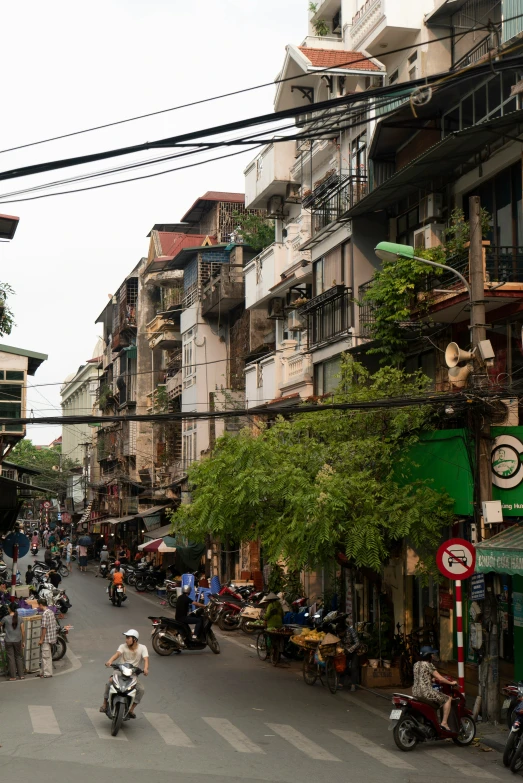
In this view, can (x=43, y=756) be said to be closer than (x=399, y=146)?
Yes

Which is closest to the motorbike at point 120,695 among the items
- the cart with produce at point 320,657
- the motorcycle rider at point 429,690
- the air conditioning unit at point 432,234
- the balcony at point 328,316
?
the motorcycle rider at point 429,690

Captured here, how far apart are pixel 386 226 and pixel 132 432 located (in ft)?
131

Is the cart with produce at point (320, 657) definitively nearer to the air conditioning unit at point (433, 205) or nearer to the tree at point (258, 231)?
the air conditioning unit at point (433, 205)

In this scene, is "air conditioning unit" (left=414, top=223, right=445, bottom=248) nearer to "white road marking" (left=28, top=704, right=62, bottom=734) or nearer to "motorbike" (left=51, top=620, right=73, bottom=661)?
"motorbike" (left=51, top=620, right=73, bottom=661)

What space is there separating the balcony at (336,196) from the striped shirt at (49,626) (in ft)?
41.4

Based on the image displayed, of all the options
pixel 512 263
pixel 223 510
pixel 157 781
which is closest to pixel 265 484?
pixel 223 510

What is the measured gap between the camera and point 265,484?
18.8 metres

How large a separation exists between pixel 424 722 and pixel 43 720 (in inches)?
229

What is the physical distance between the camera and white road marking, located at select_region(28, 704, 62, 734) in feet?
48.0

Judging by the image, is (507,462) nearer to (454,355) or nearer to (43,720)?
(454,355)

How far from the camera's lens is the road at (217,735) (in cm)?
1236

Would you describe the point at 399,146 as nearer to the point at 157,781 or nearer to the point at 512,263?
the point at 512,263

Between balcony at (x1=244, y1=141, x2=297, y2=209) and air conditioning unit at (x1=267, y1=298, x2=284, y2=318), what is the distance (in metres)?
3.69

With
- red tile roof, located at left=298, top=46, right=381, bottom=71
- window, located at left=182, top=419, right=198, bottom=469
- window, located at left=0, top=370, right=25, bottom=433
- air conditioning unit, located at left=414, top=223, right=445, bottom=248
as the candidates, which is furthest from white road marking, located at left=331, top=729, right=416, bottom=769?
window, located at left=182, top=419, right=198, bottom=469
